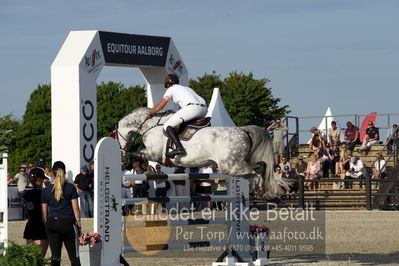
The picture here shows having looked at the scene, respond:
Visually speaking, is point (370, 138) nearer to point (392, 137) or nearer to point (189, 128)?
point (392, 137)

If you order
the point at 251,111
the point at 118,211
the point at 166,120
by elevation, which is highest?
the point at 251,111

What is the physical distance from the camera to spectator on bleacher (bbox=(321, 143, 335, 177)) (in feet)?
83.0

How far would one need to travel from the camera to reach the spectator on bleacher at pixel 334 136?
25834 millimetres

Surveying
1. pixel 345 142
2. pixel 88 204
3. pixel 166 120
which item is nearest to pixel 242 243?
pixel 166 120

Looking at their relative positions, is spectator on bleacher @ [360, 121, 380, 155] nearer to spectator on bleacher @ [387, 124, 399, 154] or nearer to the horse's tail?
spectator on bleacher @ [387, 124, 399, 154]

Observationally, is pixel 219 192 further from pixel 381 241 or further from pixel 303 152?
pixel 381 241

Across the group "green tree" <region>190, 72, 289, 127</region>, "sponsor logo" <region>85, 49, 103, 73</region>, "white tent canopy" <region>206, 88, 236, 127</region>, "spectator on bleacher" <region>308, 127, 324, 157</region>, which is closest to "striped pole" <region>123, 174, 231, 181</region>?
"sponsor logo" <region>85, 49, 103, 73</region>

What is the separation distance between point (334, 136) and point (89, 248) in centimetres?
1754

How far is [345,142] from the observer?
84.4ft

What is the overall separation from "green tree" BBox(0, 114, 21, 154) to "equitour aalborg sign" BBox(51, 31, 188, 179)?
40707 millimetres

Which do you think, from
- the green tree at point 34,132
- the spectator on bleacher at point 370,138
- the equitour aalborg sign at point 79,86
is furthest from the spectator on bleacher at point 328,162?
the green tree at point 34,132

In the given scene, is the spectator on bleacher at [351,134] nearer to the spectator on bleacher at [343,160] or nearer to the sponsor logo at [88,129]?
the spectator on bleacher at [343,160]

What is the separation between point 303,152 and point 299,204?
4.99 m

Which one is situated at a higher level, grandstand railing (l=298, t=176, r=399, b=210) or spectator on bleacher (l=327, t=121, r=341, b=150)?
spectator on bleacher (l=327, t=121, r=341, b=150)
